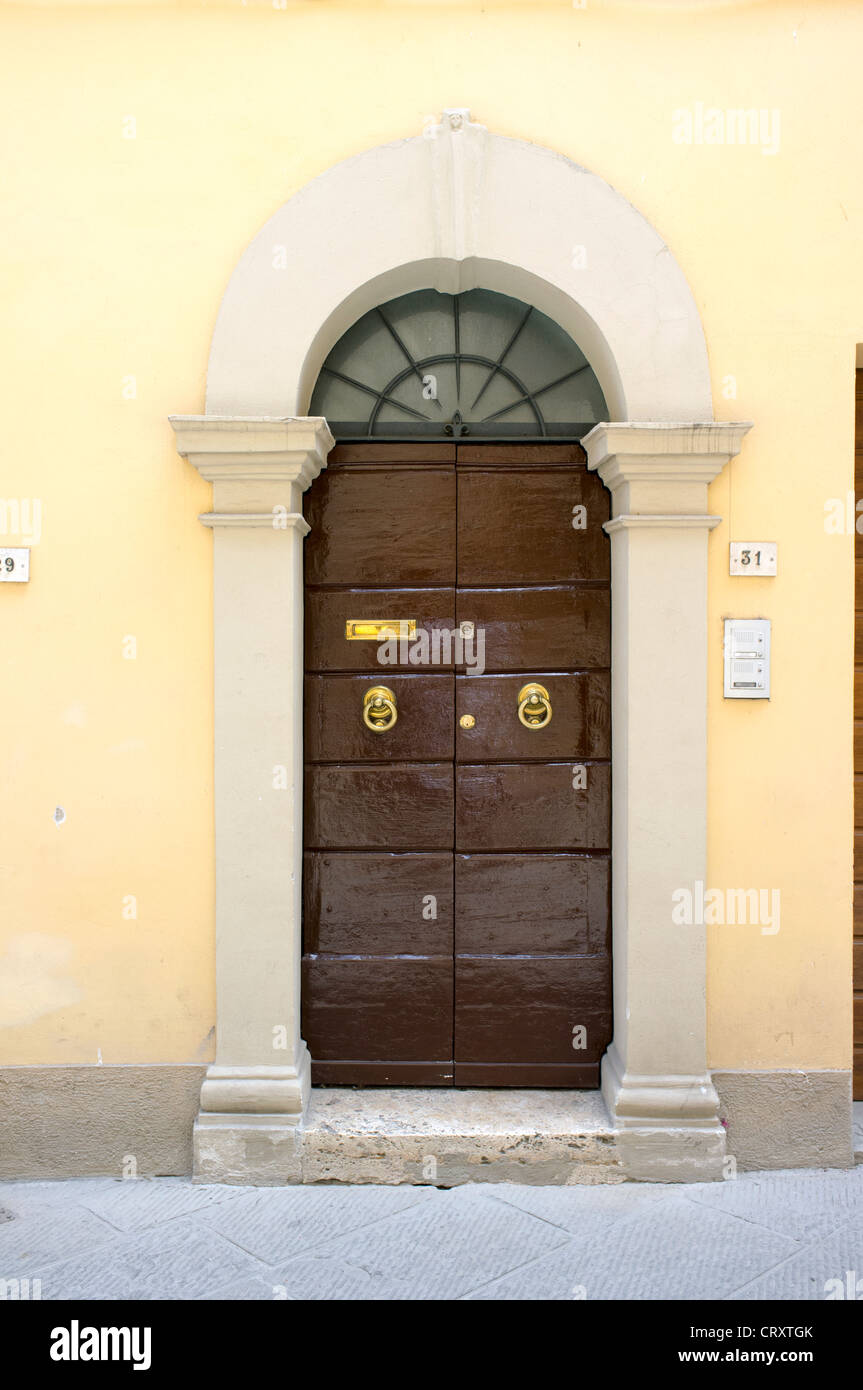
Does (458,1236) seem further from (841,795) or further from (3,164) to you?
(3,164)

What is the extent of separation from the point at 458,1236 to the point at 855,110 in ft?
14.2

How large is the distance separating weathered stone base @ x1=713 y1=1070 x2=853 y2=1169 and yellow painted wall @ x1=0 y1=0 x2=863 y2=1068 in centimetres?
9

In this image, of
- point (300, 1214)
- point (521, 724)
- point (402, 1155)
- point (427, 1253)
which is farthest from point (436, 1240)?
point (521, 724)

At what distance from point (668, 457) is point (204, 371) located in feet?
5.84

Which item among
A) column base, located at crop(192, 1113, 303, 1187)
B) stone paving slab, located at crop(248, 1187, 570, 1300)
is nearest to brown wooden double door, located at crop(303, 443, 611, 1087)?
column base, located at crop(192, 1113, 303, 1187)

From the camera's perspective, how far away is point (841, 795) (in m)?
3.71

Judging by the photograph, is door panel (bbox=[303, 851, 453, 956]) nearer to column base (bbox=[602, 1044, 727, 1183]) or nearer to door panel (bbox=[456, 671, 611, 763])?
door panel (bbox=[456, 671, 611, 763])

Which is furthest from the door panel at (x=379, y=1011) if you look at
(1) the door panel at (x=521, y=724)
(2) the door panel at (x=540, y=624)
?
(2) the door panel at (x=540, y=624)

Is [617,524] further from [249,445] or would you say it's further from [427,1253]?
[427,1253]

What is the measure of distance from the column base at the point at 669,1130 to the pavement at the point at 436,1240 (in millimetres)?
55

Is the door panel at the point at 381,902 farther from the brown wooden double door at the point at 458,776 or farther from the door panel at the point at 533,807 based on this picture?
the door panel at the point at 533,807

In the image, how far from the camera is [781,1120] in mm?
3678

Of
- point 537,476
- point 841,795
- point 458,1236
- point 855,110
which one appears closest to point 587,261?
point 537,476

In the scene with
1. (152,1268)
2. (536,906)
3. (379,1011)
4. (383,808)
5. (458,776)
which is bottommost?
(152,1268)
